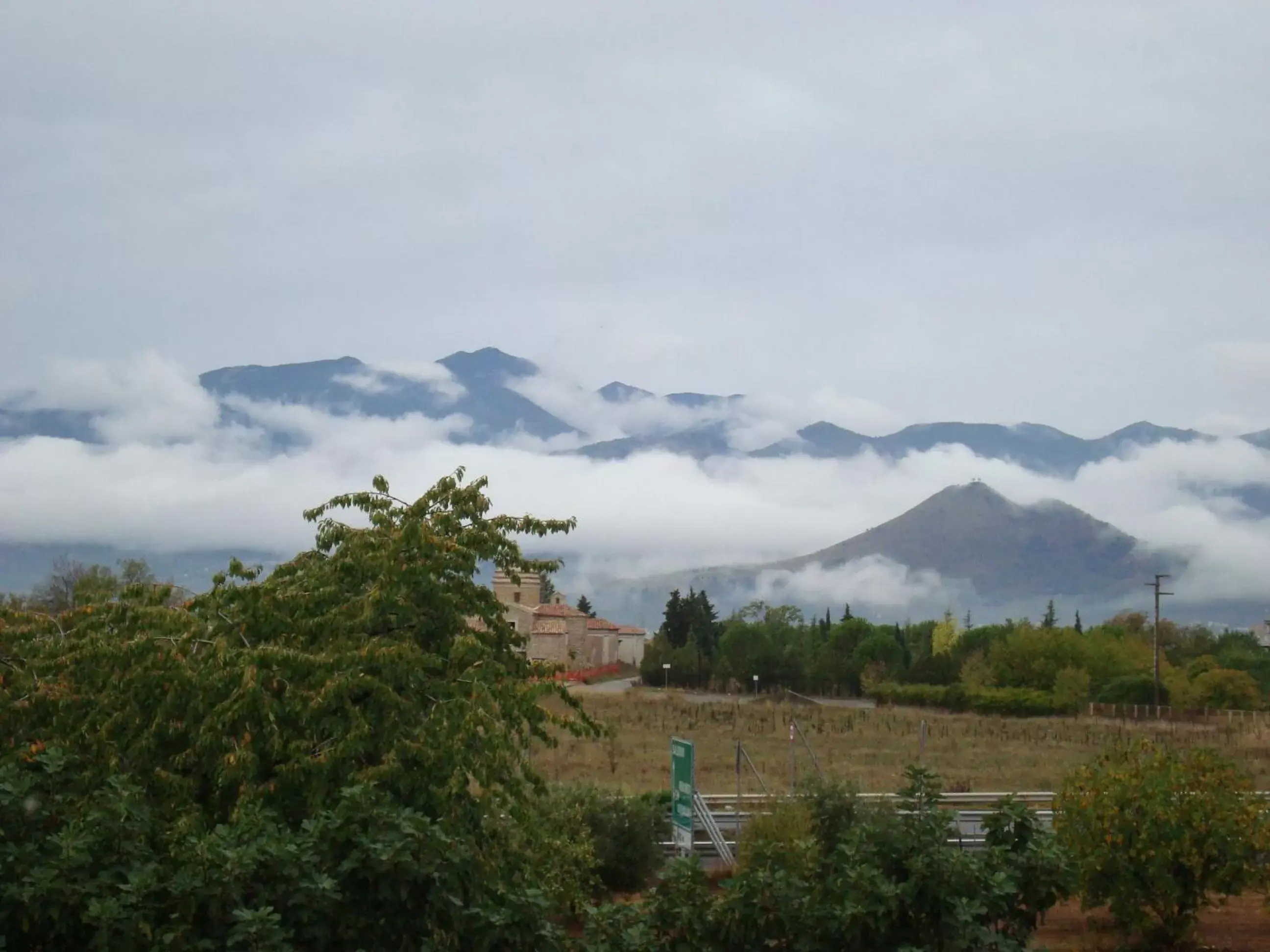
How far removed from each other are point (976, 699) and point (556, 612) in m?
43.0

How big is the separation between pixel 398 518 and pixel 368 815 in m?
7.86

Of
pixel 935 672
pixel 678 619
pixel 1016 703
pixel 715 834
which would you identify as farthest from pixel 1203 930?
pixel 678 619

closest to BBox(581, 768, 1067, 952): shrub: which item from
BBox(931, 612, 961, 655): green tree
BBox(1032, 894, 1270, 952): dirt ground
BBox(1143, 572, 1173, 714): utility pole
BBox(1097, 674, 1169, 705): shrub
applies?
BBox(1032, 894, 1270, 952): dirt ground

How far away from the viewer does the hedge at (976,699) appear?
76.3 meters

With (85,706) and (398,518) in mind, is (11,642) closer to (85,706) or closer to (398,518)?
(85,706)

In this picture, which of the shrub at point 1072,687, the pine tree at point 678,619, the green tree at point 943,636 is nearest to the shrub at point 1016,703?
the shrub at point 1072,687

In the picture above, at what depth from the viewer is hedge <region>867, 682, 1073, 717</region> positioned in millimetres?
76312

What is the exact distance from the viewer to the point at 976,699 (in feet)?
259

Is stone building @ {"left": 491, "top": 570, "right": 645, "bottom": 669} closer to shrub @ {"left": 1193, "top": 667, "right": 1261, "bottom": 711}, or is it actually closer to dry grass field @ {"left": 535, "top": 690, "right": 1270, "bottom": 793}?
dry grass field @ {"left": 535, "top": 690, "right": 1270, "bottom": 793}

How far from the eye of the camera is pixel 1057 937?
18594mm

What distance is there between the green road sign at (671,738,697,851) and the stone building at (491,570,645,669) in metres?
71.7

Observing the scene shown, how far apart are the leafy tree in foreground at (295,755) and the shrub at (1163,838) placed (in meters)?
6.91

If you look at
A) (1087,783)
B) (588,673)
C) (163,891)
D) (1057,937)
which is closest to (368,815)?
(163,891)

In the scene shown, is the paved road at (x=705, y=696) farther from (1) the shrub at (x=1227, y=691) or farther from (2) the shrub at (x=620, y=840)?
(2) the shrub at (x=620, y=840)
